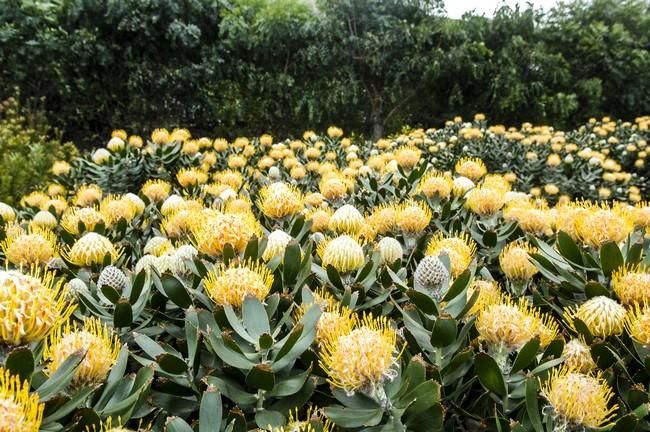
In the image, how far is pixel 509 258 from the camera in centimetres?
160

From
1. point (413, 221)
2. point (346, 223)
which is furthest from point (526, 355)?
point (346, 223)

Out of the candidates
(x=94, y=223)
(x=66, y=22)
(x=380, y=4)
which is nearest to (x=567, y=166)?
(x=94, y=223)

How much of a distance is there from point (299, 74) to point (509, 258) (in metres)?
10.3

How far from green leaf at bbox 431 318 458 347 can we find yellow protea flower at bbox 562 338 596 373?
0.89 ft

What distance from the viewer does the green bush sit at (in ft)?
19.2

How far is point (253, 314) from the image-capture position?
1.12m

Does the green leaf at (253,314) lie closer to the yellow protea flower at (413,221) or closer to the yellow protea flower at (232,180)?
the yellow protea flower at (413,221)

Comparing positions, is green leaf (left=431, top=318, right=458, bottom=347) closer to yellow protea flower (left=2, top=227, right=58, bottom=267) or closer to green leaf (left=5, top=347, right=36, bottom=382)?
green leaf (left=5, top=347, right=36, bottom=382)

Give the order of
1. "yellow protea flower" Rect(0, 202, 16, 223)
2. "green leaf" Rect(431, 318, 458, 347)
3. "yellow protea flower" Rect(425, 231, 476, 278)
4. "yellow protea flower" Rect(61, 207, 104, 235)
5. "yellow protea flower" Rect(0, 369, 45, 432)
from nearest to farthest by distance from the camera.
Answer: "yellow protea flower" Rect(0, 369, 45, 432) < "green leaf" Rect(431, 318, 458, 347) < "yellow protea flower" Rect(425, 231, 476, 278) < "yellow protea flower" Rect(61, 207, 104, 235) < "yellow protea flower" Rect(0, 202, 16, 223)

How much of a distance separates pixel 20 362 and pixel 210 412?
0.33 metres

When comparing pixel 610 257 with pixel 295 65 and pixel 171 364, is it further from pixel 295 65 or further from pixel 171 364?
pixel 295 65

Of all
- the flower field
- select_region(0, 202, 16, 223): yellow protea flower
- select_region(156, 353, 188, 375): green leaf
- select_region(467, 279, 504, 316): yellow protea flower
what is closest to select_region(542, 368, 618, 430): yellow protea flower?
the flower field

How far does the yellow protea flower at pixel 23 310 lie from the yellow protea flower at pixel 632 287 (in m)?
1.30

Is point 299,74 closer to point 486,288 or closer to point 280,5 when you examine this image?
point 280,5
